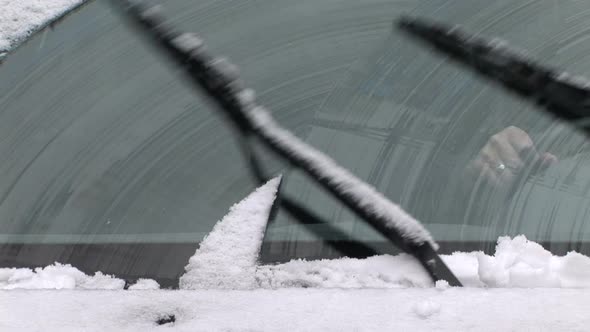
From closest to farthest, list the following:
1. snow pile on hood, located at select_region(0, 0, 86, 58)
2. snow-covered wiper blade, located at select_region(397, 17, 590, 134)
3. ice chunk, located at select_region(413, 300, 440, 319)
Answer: ice chunk, located at select_region(413, 300, 440, 319) → snow-covered wiper blade, located at select_region(397, 17, 590, 134) → snow pile on hood, located at select_region(0, 0, 86, 58)

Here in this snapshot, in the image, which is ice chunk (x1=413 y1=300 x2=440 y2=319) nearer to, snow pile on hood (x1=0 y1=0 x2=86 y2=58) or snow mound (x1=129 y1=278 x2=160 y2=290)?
snow mound (x1=129 y1=278 x2=160 y2=290)

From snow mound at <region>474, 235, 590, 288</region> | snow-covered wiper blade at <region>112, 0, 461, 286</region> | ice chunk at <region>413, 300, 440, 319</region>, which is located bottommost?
ice chunk at <region>413, 300, 440, 319</region>

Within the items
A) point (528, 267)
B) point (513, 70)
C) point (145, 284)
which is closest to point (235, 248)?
point (145, 284)

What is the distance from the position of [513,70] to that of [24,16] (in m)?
0.86

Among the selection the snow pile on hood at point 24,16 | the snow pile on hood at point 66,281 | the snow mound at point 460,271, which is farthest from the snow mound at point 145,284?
the snow pile on hood at point 24,16

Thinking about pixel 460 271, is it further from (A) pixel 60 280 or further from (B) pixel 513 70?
(A) pixel 60 280

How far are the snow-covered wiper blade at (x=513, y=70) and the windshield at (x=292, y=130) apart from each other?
0.02 meters

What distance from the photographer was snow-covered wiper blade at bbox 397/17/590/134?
925mm

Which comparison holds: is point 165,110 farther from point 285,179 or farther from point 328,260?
point 328,260

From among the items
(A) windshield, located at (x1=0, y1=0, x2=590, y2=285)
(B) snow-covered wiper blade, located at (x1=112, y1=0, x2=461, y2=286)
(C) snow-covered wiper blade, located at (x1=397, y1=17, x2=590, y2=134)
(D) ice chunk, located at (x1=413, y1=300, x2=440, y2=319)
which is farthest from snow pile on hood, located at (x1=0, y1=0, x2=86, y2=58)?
(D) ice chunk, located at (x1=413, y1=300, x2=440, y2=319)

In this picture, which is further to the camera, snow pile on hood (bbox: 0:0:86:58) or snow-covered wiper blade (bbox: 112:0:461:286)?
snow pile on hood (bbox: 0:0:86:58)

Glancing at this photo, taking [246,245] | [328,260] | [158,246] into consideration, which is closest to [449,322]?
[328,260]

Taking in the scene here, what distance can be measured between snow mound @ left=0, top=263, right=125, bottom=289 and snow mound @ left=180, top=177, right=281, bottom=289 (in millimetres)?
104

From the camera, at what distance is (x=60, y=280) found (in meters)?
0.81
